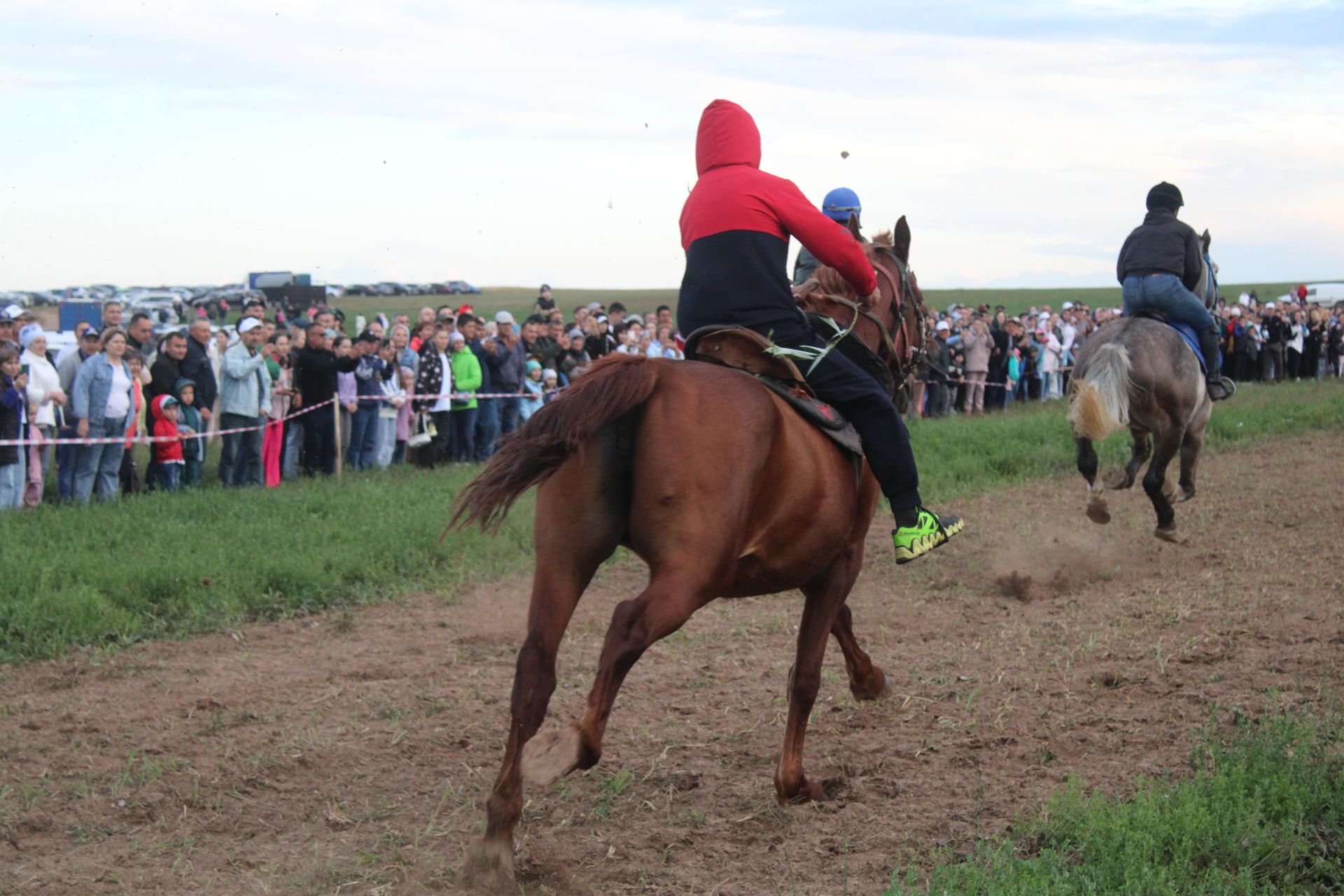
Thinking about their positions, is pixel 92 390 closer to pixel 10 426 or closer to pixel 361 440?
pixel 10 426

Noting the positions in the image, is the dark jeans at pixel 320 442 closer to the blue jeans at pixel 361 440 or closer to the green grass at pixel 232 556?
the blue jeans at pixel 361 440

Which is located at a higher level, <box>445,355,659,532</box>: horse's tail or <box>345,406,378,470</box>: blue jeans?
<box>445,355,659,532</box>: horse's tail

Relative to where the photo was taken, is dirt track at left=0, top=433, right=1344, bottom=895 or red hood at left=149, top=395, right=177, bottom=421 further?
red hood at left=149, top=395, right=177, bottom=421

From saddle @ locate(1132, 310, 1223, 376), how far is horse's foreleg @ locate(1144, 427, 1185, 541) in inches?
26.4

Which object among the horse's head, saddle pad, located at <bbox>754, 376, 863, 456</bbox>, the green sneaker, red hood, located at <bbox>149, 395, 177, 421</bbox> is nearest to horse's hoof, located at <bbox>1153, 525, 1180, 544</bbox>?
the horse's head

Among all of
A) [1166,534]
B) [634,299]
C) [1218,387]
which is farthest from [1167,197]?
[634,299]

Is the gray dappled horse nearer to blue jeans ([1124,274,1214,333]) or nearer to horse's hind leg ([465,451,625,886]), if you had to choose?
blue jeans ([1124,274,1214,333])

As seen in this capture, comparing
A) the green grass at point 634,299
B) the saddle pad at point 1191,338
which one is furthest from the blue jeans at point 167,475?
the green grass at point 634,299

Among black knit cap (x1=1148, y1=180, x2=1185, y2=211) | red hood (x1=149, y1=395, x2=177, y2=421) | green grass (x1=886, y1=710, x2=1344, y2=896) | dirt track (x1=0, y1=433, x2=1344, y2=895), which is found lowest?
dirt track (x1=0, y1=433, x2=1344, y2=895)

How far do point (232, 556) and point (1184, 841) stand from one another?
735 cm

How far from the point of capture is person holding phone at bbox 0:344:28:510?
11094 millimetres

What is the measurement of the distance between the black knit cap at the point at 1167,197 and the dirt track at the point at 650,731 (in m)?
3.14

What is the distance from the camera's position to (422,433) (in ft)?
49.5

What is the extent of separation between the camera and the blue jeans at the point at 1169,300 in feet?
35.1
